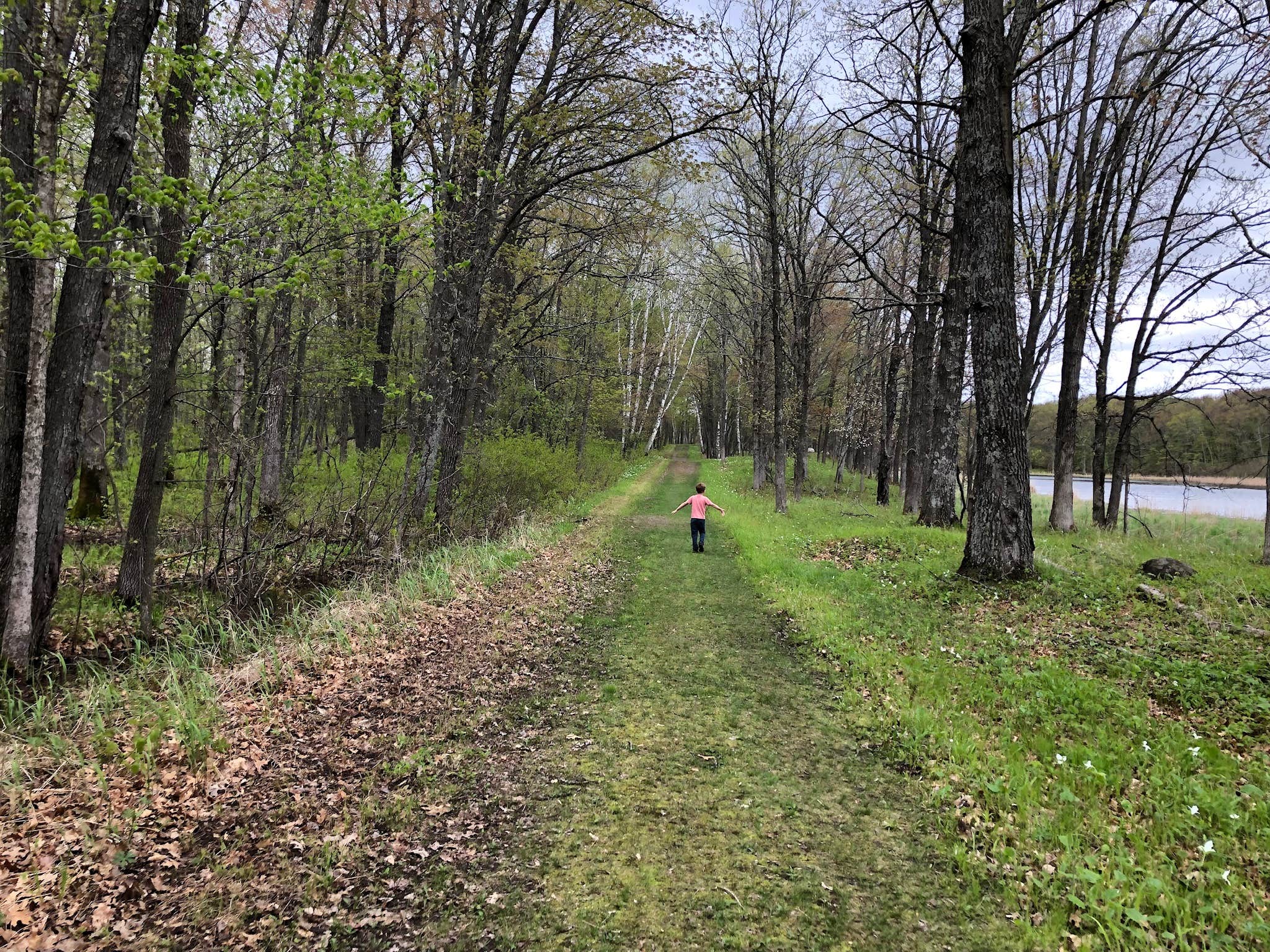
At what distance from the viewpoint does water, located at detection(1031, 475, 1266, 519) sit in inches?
1002

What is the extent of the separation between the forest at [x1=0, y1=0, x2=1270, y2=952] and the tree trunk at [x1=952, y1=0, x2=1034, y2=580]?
A: 6cm

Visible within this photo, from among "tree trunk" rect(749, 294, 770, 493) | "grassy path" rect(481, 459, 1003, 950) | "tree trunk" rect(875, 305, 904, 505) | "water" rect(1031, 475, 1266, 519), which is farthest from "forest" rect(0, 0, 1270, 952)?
"water" rect(1031, 475, 1266, 519)

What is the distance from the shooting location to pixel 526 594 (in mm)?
8812

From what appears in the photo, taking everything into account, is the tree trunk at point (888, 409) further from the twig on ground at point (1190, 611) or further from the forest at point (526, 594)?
the twig on ground at point (1190, 611)

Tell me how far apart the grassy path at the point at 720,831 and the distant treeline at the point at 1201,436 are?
10638 mm

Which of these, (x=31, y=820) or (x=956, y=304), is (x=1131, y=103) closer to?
(x=956, y=304)

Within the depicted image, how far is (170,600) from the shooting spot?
831 cm

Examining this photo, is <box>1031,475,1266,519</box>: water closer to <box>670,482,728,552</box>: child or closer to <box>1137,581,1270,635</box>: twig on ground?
<box>1137,581,1270,635</box>: twig on ground

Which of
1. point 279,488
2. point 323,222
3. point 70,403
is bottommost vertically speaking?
point 279,488

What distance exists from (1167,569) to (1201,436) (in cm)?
2552

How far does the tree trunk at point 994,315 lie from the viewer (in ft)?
27.3

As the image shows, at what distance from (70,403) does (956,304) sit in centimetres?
1301

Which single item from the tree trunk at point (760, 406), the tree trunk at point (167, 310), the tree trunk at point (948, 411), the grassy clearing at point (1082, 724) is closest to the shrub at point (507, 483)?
the tree trunk at point (167, 310)

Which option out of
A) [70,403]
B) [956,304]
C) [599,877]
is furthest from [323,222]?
[956,304]
